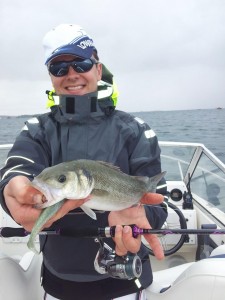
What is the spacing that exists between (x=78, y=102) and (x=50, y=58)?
366 millimetres

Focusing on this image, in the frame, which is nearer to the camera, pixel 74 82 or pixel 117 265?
pixel 117 265

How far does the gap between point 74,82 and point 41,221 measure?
1227 mm

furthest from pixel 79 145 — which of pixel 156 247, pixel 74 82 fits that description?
pixel 156 247

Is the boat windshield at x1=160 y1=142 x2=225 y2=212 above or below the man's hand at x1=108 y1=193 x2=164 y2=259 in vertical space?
below

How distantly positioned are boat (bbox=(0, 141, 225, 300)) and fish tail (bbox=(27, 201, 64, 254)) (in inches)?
54.7

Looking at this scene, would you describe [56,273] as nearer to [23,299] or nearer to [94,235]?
[94,235]

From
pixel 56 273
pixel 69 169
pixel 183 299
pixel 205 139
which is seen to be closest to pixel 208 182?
pixel 183 299

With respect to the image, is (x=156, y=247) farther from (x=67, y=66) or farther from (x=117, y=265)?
(x=67, y=66)

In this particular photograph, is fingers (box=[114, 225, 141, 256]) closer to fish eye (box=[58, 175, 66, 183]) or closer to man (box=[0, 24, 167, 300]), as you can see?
man (box=[0, 24, 167, 300])

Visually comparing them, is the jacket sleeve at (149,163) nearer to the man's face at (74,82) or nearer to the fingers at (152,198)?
the fingers at (152,198)

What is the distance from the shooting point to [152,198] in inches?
87.1

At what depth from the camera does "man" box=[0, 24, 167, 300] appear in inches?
100

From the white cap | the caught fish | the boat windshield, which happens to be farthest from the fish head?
the boat windshield

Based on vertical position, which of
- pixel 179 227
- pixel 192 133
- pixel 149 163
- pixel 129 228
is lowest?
pixel 192 133
